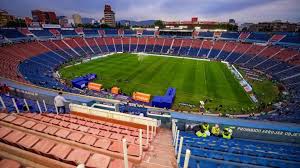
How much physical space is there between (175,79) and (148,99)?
45.0 feet

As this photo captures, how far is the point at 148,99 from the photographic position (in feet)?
93.8

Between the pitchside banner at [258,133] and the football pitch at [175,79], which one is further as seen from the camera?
the football pitch at [175,79]

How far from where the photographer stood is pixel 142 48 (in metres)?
74.6

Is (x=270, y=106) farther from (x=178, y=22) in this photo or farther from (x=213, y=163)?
(x=178, y=22)

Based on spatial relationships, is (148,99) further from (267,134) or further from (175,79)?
(267,134)

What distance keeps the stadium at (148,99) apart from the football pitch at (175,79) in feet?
0.81

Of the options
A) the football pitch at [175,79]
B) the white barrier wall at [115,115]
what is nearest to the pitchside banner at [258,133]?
the white barrier wall at [115,115]

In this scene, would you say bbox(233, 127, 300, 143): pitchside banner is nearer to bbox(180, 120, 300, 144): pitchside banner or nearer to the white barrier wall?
bbox(180, 120, 300, 144): pitchside banner

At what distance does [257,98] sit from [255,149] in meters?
25.5

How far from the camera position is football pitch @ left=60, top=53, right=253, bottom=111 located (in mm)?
30866

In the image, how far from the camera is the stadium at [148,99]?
16.6ft

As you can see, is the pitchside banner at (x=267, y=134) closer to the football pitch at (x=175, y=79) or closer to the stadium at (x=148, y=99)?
the stadium at (x=148, y=99)

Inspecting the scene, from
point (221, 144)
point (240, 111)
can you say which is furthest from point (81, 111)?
point (240, 111)

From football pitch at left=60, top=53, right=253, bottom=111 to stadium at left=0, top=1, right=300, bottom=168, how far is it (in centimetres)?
25
